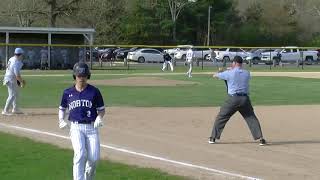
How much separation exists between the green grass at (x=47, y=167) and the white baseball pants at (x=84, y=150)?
1118 millimetres

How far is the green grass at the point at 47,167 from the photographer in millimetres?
9883

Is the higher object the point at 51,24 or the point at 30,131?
the point at 51,24

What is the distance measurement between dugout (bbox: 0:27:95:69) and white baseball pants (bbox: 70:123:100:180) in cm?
4234

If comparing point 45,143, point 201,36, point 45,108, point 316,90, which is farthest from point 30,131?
point 201,36

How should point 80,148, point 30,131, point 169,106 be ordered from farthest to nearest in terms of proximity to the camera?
1. point 169,106
2. point 30,131
3. point 80,148

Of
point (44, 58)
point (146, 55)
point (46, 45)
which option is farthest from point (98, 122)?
point (146, 55)

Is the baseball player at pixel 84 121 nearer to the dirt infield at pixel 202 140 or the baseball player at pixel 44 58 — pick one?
the dirt infield at pixel 202 140

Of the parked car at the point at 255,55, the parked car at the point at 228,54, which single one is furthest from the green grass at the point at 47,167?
the parked car at the point at 255,55

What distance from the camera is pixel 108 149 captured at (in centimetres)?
1288

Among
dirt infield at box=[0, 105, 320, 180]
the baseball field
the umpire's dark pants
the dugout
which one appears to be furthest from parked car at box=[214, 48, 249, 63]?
the umpire's dark pants

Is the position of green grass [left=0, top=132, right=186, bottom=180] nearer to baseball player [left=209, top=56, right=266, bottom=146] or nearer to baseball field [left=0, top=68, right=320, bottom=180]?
baseball field [left=0, top=68, right=320, bottom=180]

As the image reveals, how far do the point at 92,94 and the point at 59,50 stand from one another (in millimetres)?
45388

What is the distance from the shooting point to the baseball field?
10.5 m

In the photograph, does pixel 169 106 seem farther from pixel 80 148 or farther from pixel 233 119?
pixel 80 148
